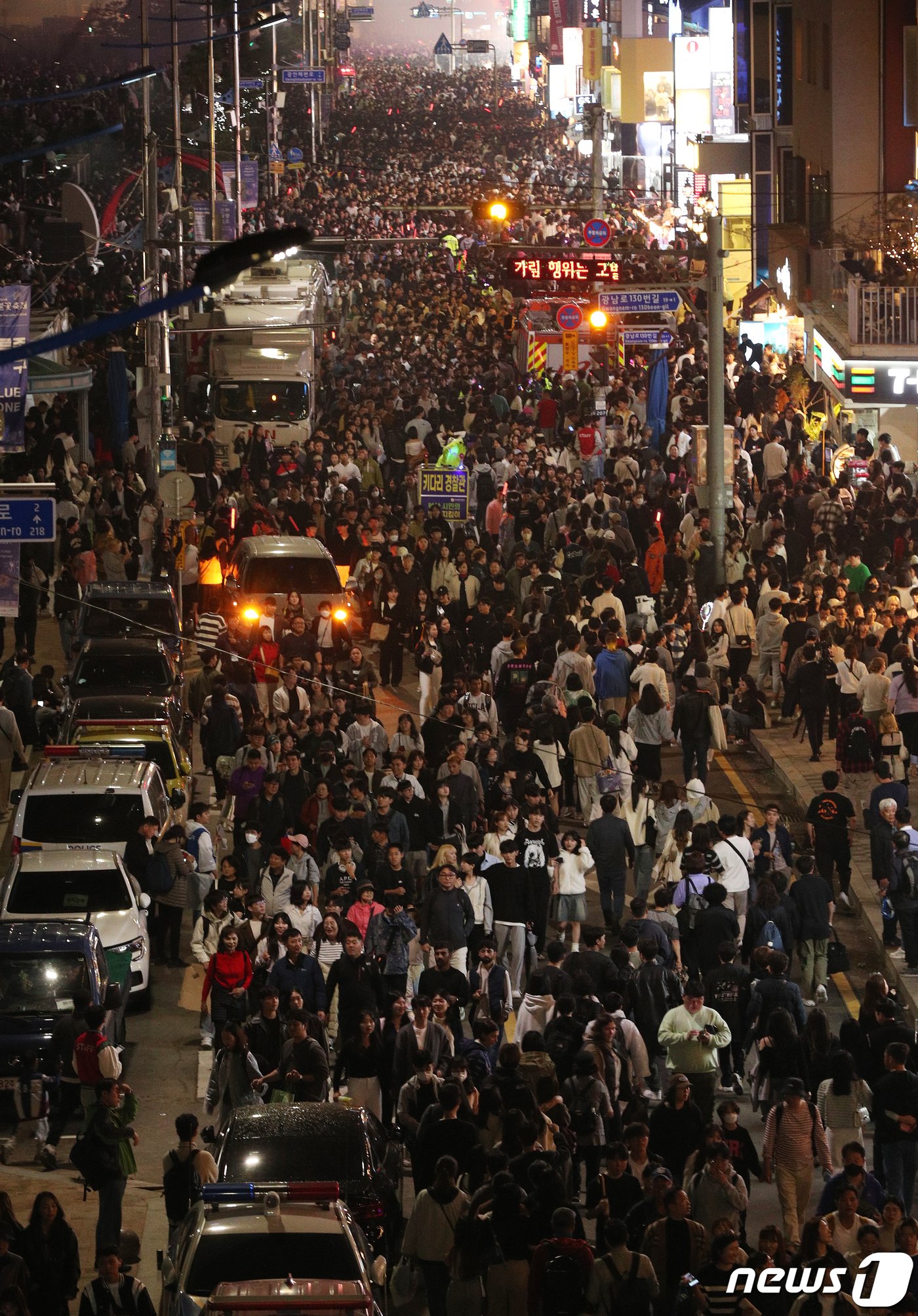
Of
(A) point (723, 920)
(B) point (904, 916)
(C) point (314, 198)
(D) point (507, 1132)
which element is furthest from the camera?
(C) point (314, 198)

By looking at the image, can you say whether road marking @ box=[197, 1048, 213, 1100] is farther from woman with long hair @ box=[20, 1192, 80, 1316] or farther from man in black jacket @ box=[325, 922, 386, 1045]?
woman with long hair @ box=[20, 1192, 80, 1316]

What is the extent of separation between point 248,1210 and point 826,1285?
8.56ft

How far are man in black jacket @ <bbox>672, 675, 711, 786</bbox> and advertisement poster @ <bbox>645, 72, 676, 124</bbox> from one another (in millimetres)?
74630

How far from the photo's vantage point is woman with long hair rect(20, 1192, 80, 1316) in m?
10.6

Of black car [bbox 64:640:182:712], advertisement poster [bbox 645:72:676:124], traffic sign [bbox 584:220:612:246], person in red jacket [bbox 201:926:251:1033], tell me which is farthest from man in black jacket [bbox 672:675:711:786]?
advertisement poster [bbox 645:72:676:124]

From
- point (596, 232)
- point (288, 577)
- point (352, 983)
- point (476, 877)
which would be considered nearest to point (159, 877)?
point (476, 877)

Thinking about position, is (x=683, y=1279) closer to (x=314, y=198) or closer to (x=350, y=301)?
(x=350, y=301)

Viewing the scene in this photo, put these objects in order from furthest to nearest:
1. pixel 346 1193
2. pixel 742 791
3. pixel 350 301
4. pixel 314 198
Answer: pixel 314 198
pixel 350 301
pixel 742 791
pixel 346 1193

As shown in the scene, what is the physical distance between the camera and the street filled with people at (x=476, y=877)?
10.8 meters

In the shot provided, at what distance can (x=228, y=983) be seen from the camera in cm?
1454

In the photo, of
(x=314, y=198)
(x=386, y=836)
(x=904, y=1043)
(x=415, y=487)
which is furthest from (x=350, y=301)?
(x=904, y=1043)

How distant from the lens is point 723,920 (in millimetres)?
14703

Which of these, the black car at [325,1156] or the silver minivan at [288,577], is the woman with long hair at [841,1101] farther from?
the silver minivan at [288,577]

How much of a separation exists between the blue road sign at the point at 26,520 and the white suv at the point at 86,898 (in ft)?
18.9
